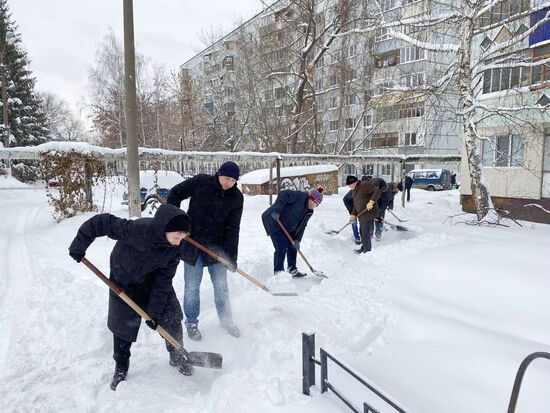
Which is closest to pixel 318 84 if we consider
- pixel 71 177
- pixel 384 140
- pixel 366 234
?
pixel 384 140

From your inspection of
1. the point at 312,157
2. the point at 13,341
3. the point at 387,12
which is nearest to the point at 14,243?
the point at 13,341

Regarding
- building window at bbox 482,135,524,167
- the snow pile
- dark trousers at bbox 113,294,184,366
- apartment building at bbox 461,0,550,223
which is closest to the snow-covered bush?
the snow pile

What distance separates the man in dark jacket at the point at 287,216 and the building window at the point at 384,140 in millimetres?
20020

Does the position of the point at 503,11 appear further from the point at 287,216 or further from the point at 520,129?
the point at 287,216

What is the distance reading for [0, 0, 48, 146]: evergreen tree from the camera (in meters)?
23.7

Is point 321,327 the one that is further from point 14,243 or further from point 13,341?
point 14,243

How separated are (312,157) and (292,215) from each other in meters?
7.49

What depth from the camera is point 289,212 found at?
212 inches

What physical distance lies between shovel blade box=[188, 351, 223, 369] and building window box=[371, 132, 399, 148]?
22.9 meters

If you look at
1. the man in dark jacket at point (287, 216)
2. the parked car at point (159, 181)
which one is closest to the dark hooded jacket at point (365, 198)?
the man in dark jacket at point (287, 216)

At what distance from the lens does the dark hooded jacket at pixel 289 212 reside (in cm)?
525

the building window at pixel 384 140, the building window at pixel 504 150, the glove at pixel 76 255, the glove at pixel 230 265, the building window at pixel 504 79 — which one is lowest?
the glove at pixel 230 265

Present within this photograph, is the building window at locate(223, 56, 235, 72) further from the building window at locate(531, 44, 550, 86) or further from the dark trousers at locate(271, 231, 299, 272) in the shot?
the dark trousers at locate(271, 231, 299, 272)

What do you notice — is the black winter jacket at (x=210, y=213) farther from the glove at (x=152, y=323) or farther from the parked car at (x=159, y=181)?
the parked car at (x=159, y=181)
